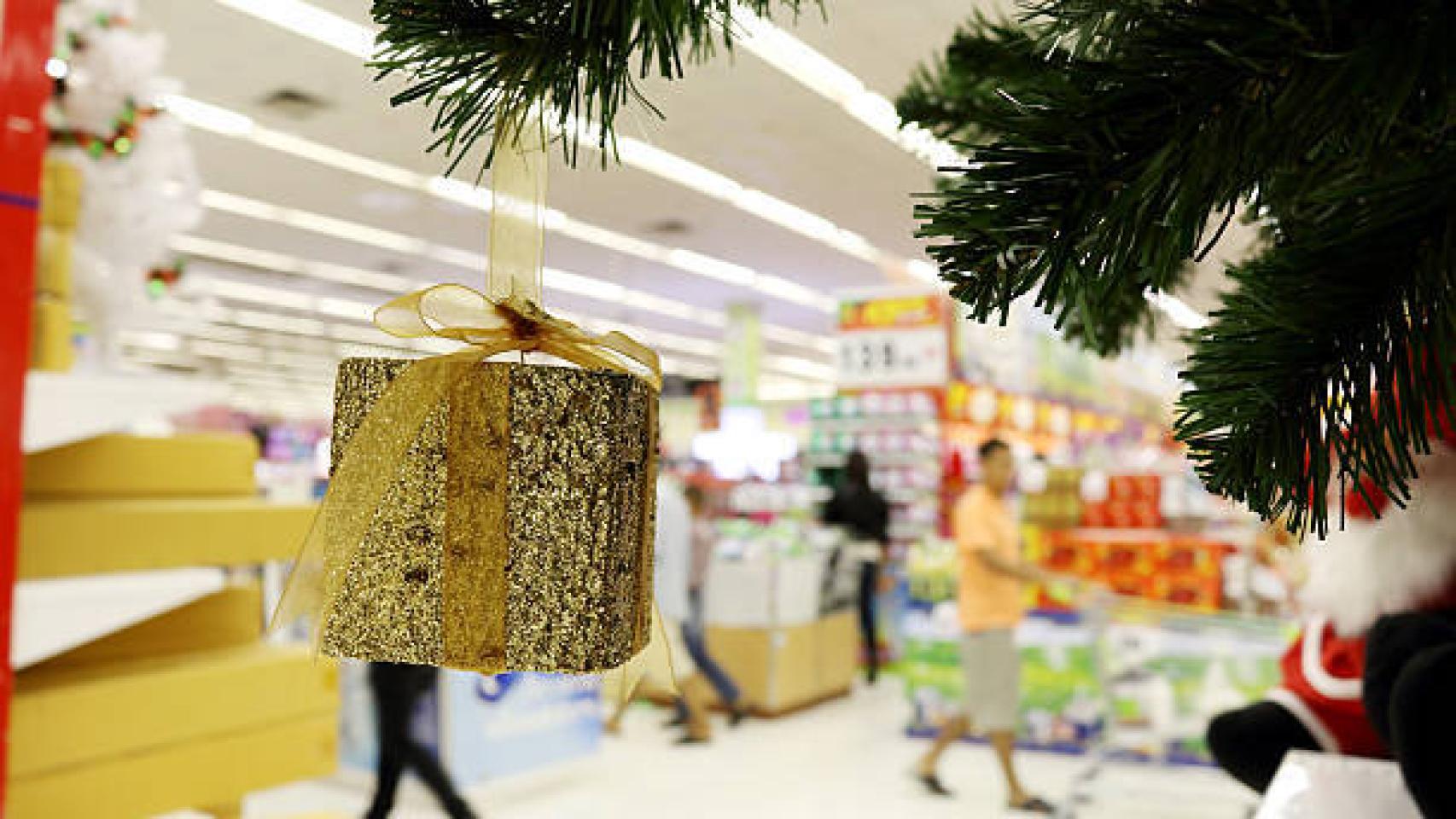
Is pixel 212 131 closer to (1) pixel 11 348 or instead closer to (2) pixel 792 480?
(1) pixel 11 348

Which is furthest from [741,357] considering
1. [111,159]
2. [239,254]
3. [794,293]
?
[111,159]

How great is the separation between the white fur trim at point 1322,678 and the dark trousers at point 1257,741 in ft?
0.17

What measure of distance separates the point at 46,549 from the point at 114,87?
1.00 meters

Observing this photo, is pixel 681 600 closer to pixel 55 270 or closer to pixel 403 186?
pixel 55 270

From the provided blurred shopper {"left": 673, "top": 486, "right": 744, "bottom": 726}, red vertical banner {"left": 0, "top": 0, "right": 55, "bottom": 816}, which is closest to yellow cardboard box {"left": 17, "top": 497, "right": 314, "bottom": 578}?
red vertical banner {"left": 0, "top": 0, "right": 55, "bottom": 816}

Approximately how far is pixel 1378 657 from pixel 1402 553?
0.53 ft

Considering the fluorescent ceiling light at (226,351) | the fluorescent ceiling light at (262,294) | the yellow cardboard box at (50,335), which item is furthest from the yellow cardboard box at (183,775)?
the fluorescent ceiling light at (226,351)

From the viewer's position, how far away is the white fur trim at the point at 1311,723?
4.48ft

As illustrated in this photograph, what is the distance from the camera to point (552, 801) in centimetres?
481

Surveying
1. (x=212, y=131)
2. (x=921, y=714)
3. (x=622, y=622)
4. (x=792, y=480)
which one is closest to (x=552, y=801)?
(x=921, y=714)

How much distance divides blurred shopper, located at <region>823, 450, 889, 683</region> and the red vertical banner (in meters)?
6.57

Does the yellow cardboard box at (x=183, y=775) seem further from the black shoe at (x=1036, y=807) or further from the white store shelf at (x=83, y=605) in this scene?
the black shoe at (x=1036, y=807)

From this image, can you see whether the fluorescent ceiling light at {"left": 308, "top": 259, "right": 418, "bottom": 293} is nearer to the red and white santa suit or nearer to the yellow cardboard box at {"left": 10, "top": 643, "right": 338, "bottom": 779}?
the yellow cardboard box at {"left": 10, "top": 643, "right": 338, "bottom": 779}

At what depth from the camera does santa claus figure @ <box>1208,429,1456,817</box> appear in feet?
3.12
